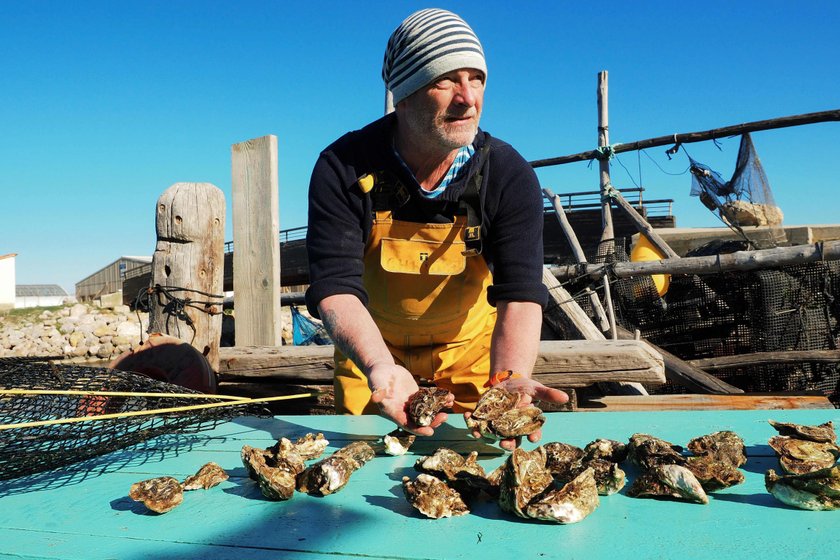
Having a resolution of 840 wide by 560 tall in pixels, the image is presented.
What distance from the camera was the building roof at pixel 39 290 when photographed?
7388 cm

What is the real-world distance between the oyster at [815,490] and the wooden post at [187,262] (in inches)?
164

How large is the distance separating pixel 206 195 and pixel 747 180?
7.22 m

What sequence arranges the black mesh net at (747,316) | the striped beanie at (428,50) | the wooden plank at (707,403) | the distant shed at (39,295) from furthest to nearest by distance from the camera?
the distant shed at (39,295) → the black mesh net at (747,316) → the wooden plank at (707,403) → the striped beanie at (428,50)

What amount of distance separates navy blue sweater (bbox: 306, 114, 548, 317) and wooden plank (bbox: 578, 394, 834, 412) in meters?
1.16

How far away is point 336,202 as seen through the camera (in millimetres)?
2934

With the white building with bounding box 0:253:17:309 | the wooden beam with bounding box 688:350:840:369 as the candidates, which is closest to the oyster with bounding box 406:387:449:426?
the wooden beam with bounding box 688:350:840:369

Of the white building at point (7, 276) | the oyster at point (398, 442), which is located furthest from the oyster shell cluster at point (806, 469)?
the white building at point (7, 276)

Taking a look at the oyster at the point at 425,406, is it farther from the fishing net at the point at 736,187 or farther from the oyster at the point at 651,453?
the fishing net at the point at 736,187

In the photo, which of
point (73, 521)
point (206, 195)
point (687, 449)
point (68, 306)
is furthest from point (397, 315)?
point (68, 306)

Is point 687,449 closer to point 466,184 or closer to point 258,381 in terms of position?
point 466,184

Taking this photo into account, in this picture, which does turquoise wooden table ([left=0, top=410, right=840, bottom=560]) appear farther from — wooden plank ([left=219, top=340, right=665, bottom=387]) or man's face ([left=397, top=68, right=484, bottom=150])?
wooden plank ([left=219, top=340, right=665, bottom=387])

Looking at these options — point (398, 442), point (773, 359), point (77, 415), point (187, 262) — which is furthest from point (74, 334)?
point (398, 442)

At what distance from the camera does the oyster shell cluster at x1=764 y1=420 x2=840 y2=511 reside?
1.58 metres

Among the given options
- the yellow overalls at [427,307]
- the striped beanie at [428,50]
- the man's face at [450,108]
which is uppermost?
the striped beanie at [428,50]
